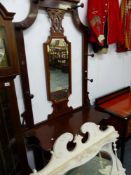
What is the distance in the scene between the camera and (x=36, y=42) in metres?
1.39

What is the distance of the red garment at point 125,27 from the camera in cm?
199

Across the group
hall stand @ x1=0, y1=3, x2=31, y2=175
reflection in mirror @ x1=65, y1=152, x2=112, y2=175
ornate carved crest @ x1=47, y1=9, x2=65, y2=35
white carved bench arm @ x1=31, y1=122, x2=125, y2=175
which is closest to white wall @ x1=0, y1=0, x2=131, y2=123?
ornate carved crest @ x1=47, y1=9, x2=65, y2=35

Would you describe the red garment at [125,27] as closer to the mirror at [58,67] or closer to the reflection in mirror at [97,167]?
the mirror at [58,67]

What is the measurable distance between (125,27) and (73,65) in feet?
2.87

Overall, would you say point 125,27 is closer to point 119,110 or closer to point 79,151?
point 119,110

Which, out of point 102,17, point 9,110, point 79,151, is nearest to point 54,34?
point 102,17

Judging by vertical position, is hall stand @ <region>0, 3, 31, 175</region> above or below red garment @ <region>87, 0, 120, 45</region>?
below

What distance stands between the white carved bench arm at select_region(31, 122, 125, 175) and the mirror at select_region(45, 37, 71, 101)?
2.45 feet

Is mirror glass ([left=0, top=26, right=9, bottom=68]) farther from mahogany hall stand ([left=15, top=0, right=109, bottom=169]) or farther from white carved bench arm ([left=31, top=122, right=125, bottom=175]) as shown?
white carved bench arm ([left=31, top=122, right=125, bottom=175])

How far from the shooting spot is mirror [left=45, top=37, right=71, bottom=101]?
4.88ft

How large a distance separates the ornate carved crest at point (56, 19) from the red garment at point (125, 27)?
885 millimetres

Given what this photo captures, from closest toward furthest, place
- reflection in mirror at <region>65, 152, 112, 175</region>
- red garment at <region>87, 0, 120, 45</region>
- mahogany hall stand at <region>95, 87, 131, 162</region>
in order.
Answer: reflection in mirror at <region>65, 152, 112, 175</region>
red garment at <region>87, 0, 120, 45</region>
mahogany hall stand at <region>95, 87, 131, 162</region>

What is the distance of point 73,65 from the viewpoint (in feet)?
5.62

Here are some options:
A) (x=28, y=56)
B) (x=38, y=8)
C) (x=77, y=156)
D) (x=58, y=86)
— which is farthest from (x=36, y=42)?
(x=77, y=156)
